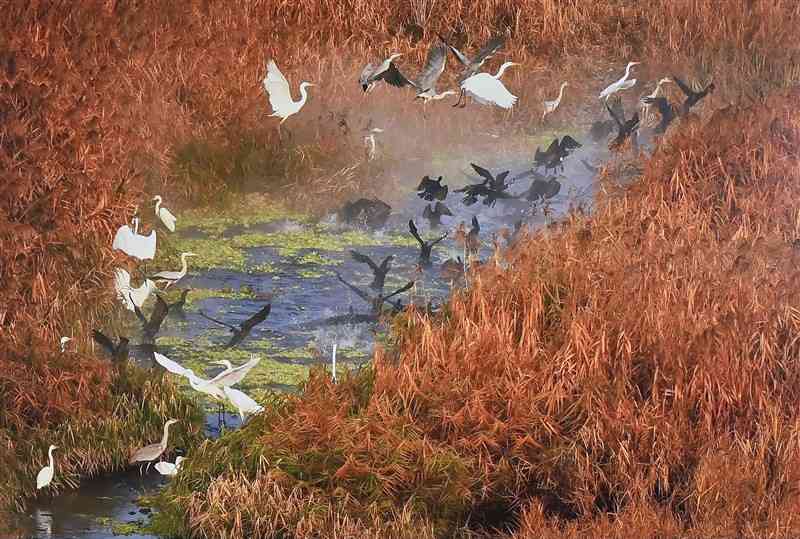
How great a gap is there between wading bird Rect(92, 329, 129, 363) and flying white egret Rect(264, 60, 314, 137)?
4.53ft

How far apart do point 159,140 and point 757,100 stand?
103 inches

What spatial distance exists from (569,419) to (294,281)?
160cm

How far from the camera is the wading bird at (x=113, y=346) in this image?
592 centimetres

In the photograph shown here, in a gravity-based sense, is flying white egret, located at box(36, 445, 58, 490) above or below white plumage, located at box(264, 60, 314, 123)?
below

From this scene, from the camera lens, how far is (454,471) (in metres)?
5.14

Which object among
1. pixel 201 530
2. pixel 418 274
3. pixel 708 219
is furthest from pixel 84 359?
pixel 708 219

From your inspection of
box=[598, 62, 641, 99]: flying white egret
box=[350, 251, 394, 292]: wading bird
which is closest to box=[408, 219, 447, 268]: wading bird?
box=[350, 251, 394, 292]: wading bird

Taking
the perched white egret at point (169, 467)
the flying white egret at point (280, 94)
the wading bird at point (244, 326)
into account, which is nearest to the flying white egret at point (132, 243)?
the wading bird at point (244, 326)

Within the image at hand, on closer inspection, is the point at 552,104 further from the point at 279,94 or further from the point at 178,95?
the point at 178,95

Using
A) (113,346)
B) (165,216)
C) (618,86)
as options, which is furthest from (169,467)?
(618,86)

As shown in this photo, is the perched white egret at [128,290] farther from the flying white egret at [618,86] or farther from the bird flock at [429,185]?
the flying white egret at [618,86]

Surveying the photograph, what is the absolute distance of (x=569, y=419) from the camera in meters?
5.30

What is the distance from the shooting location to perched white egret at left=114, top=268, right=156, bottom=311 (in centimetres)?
605

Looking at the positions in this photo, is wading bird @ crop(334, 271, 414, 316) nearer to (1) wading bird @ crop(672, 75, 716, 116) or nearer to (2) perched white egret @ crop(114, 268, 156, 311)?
(2) perched white egret @ crop(114, 268, 156, 311)
